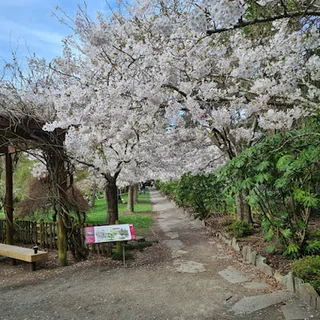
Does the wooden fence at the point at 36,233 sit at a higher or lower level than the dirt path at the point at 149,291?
higher

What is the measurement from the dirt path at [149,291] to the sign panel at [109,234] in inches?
19.2

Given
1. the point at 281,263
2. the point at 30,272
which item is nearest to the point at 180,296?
the point at 281,263

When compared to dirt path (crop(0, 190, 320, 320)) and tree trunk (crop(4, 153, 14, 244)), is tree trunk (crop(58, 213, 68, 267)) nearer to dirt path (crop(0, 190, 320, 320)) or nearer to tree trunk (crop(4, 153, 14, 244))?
dirt path (crop(0, 190, 320, 320))

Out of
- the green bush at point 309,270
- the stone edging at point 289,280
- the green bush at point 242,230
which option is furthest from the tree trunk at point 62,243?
the green bush at point 309,270

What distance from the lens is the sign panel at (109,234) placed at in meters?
5.61

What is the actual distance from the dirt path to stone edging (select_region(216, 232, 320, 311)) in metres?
0.14

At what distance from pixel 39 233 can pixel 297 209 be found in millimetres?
5934

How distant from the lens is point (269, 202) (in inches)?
195

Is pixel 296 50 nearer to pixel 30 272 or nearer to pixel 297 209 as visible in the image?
pixel 297 209

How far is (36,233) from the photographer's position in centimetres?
759

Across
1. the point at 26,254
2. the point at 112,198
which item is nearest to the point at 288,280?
the point at 26,254

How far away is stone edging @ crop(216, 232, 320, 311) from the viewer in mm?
3371

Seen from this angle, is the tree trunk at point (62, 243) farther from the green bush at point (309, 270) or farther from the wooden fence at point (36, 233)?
the green bush at point (309, 270)

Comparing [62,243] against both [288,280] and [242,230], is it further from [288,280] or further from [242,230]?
[288,280]
